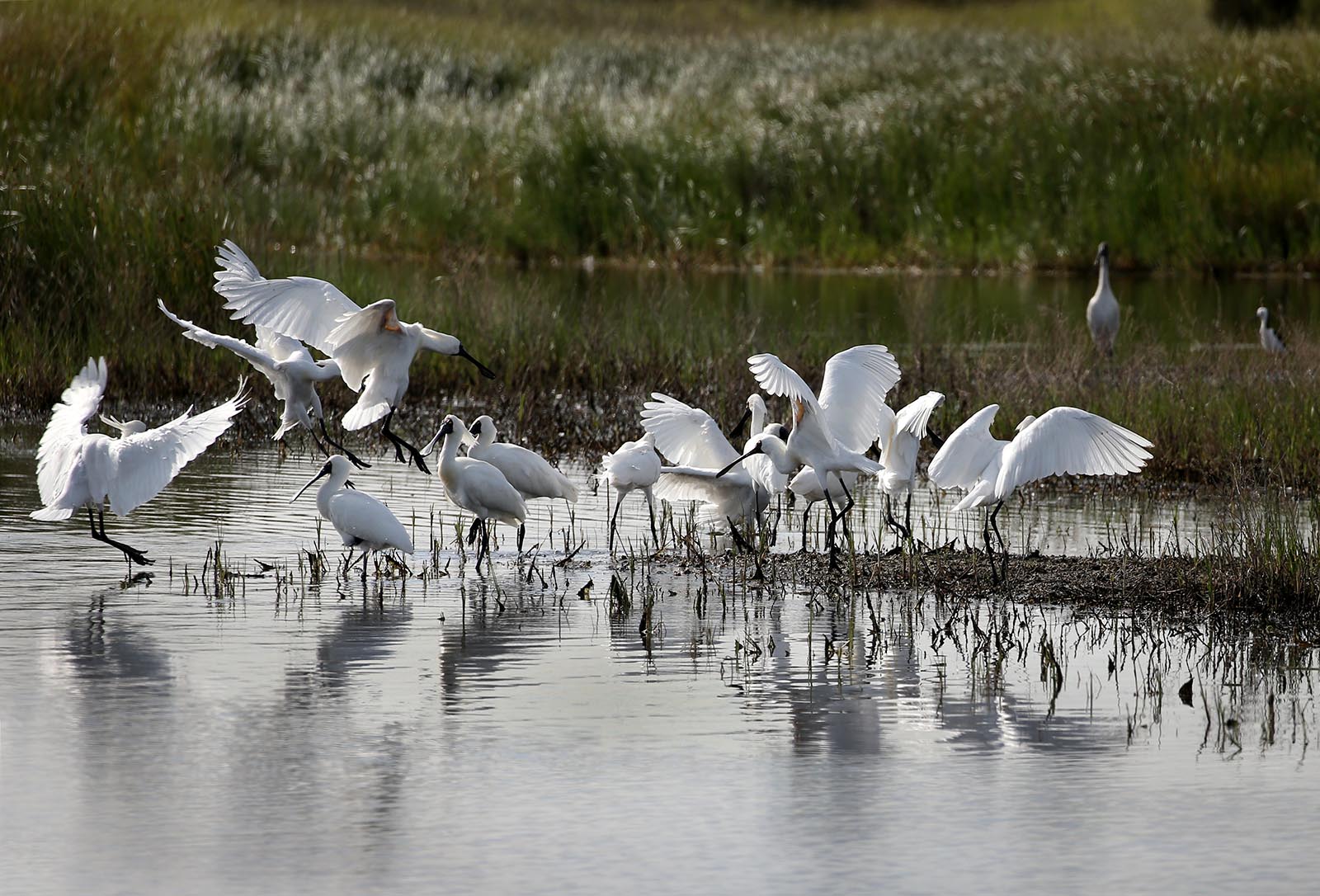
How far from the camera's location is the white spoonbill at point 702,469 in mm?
9117

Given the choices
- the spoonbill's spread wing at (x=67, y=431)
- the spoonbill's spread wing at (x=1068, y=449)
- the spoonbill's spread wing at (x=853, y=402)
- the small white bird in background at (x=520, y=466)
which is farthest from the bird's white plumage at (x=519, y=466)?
the spoonbill's spread wing at (x=1068, y=449)

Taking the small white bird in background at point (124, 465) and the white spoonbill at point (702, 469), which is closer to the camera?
the small white bird in background at point (124, 465)

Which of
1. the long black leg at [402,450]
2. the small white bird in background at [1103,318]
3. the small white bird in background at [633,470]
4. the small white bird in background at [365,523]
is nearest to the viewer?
the small white bird in background at [365,523]

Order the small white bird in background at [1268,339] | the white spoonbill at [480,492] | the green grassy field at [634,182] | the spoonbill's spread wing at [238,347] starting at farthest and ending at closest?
the small white bird in background at [1268,339], the green grassy field at [634,182], the spoonbill's spread wing at [238,347], the white spoonbill at [480,492]

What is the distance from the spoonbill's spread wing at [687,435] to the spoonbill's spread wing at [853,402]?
511mm

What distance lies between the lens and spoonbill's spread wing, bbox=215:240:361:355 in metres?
9.70

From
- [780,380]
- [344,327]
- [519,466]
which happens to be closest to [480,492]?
[519,466]

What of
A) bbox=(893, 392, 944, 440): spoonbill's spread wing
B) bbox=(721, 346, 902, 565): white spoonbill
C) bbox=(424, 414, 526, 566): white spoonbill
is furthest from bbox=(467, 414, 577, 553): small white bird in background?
bbox=(893, 392, 944, 440): spoonbill's spread wing

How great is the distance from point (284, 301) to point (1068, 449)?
3.89 meters

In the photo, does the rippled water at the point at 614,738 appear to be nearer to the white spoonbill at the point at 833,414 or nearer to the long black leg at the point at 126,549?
the long black leg at the point at 126,549

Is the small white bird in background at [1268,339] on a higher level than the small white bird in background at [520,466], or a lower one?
higher

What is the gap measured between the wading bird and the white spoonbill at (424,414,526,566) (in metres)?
1.85

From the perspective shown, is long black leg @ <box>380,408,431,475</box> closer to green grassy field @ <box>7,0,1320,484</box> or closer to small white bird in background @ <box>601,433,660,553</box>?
green grassy field @ <box>7,0,1320,484</box>

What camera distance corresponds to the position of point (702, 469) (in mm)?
9133
